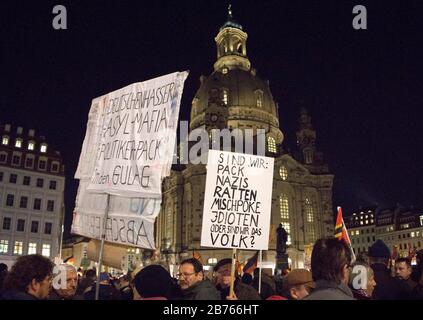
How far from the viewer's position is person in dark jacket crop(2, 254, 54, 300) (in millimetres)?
4070

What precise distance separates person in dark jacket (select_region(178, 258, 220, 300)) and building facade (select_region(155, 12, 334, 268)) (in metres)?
55.1

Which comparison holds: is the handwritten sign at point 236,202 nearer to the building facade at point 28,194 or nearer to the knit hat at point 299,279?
the knit hat at point 299,279

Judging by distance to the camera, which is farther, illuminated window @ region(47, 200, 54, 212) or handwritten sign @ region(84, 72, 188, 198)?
illuminated window @ region(47, 200, 54, 212)

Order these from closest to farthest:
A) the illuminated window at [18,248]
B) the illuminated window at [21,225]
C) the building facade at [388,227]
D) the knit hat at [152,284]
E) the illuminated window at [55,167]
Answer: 1. the knit hat at [152,284]
2. the illuminated window at [18,248]
3. the illuminated window at [21,225]
4. the illuminated window at [55,167]
5. the building facade at [388,227]

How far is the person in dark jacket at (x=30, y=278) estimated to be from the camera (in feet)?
13.4

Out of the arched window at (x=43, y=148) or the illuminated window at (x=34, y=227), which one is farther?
the arched window at (x=43, y=148)

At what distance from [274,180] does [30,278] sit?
6725 cm

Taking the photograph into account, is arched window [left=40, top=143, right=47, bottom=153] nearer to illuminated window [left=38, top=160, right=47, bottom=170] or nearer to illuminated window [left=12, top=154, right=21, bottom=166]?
illuminated window [left=38, top=160, right=47, bottom=170]

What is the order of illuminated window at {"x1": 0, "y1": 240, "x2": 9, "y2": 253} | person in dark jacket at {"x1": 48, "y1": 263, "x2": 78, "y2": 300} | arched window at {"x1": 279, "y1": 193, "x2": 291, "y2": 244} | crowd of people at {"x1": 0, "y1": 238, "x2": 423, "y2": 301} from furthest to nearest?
arched window at {"x1": 279, "y1": 193, "x2": 291, "y2": 244}
illuminated window at {"x1": 0, "y1": 240, "x2": 9, "y2": 253}
person in dark jacket at {"x1": 48, "y1": 263, "x2": 78, "y2": 300}
crowd of people at {"x1": 0, "y1": 238, "x2": 423, "y2": 301}

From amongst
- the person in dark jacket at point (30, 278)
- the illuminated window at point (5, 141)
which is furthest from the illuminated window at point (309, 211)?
A: the person in dark jacket at point (30, 278)

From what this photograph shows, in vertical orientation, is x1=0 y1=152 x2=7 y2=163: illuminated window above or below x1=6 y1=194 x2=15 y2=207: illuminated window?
above

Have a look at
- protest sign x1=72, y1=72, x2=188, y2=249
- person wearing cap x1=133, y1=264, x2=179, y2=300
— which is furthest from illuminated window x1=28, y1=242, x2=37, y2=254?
person wearing cap x1=133, y1=264, x2=179, y2=300

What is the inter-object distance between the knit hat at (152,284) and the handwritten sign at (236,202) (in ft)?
9.09
